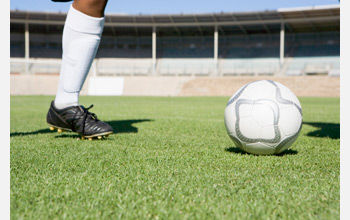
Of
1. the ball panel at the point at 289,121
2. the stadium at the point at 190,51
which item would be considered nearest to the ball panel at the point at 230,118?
the ball panel at the point at 289,121

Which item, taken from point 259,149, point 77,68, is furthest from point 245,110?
point 77,68

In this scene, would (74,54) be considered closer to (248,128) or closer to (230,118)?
(230,118)

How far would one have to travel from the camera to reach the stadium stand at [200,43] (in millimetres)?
31000

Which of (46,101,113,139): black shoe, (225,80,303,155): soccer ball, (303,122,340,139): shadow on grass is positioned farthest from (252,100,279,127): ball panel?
(303,122,340,139): shadow on grass

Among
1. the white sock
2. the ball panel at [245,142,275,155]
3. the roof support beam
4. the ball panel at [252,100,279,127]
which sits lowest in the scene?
the ball panel at [245,142,275,155]

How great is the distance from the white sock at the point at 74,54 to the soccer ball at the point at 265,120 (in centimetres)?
136

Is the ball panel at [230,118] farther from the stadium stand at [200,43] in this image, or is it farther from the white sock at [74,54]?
the stadium stand at [200,43]

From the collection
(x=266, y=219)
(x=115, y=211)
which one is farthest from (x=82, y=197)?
(x=266, y=219)

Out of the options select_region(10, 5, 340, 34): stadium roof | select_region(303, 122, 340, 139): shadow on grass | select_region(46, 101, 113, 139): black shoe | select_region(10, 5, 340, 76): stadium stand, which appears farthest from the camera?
select_region(10, 5, 340, 76): stadium stand

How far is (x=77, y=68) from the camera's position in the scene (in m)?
2.81

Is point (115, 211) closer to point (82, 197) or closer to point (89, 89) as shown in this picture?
point (82, 197)

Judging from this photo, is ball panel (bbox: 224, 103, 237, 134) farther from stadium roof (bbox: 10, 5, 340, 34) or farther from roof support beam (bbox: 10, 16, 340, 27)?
roof support beam (bbox: 10, 16, 340, 27)

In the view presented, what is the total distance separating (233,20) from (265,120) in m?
31.4

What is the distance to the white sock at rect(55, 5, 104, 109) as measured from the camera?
2.79 meters
